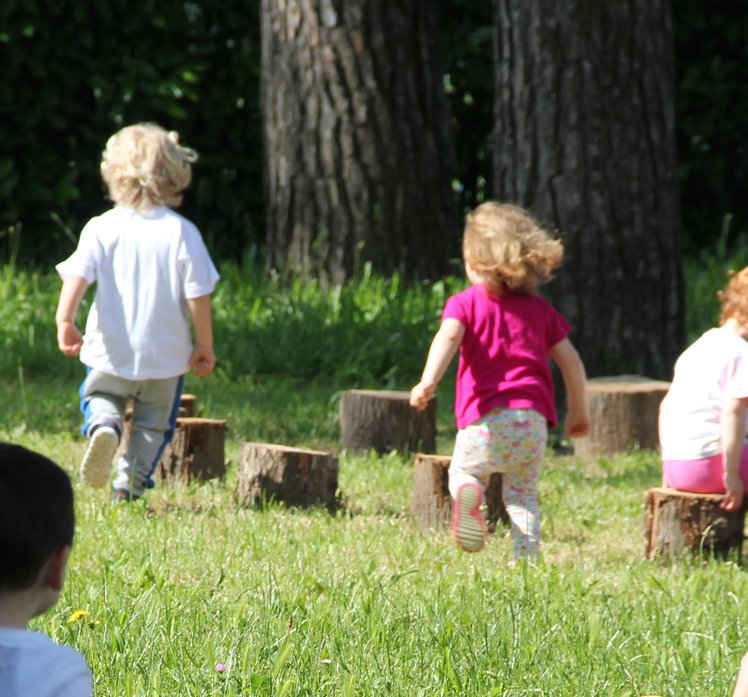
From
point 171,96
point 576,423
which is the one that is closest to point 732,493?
point 576,423

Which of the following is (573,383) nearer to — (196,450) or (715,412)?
(715,412)

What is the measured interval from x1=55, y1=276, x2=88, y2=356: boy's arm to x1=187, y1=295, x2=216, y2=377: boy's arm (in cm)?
45

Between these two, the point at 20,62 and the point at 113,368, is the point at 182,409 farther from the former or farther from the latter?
the point at 20,62

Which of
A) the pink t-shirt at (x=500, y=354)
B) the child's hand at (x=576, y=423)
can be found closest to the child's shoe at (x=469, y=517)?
the pink t-shirt at (x=500, y=354)

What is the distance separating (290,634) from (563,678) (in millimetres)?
720

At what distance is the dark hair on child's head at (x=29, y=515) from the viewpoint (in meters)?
2.11

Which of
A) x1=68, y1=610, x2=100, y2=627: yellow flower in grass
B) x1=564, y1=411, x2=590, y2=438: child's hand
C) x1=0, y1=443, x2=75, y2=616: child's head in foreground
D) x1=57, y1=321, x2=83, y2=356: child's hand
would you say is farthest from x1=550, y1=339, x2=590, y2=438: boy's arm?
x1=0, y1=443, x2=75, y2=616: child's head in foreground

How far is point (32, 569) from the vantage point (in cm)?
215

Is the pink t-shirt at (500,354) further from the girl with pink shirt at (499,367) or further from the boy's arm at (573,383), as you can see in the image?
the boy's arm at (573,383)

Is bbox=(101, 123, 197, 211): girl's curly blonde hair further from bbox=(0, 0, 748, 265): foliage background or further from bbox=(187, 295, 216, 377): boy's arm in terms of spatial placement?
bbox=(0, 0, 748, 265): foliage background

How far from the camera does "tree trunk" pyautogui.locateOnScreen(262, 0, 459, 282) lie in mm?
9406

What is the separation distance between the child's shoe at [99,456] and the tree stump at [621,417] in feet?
8.89

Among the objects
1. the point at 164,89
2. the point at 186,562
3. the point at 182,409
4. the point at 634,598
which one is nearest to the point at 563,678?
the point at 634,598

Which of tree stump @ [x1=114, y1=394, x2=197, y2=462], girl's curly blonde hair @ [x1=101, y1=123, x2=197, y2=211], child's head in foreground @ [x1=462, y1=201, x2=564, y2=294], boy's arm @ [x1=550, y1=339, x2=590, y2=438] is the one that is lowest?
tree stump @ [x1=114, y1=394, x2=197, y2=462]
